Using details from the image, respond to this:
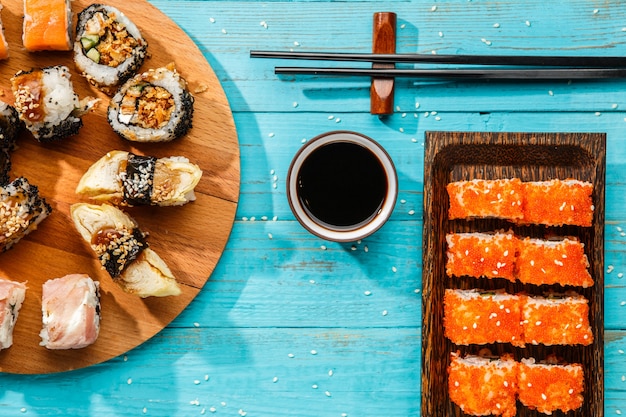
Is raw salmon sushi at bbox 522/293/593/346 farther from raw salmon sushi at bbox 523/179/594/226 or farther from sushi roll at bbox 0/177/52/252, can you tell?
sushi roll at bbox 0/177/52/252

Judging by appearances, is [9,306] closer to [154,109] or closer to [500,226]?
[154,109]

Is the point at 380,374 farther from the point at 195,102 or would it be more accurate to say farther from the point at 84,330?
the point at 195,102

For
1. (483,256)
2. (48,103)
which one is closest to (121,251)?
(48,103)

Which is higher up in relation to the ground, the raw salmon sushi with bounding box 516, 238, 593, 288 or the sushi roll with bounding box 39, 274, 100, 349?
the raw salmon sushi with bounding box 516, 238, 593, 288

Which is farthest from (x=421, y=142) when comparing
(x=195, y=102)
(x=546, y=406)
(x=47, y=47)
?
(x=47, y=47)

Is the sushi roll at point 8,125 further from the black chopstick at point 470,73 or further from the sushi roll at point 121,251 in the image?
the black chopstick at point 470,73

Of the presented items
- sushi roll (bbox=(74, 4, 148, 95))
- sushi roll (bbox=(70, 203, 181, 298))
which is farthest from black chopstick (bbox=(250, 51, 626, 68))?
sushi roll (bbox=(70, 203, 181, 298))

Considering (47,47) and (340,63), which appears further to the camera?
(340,63)
